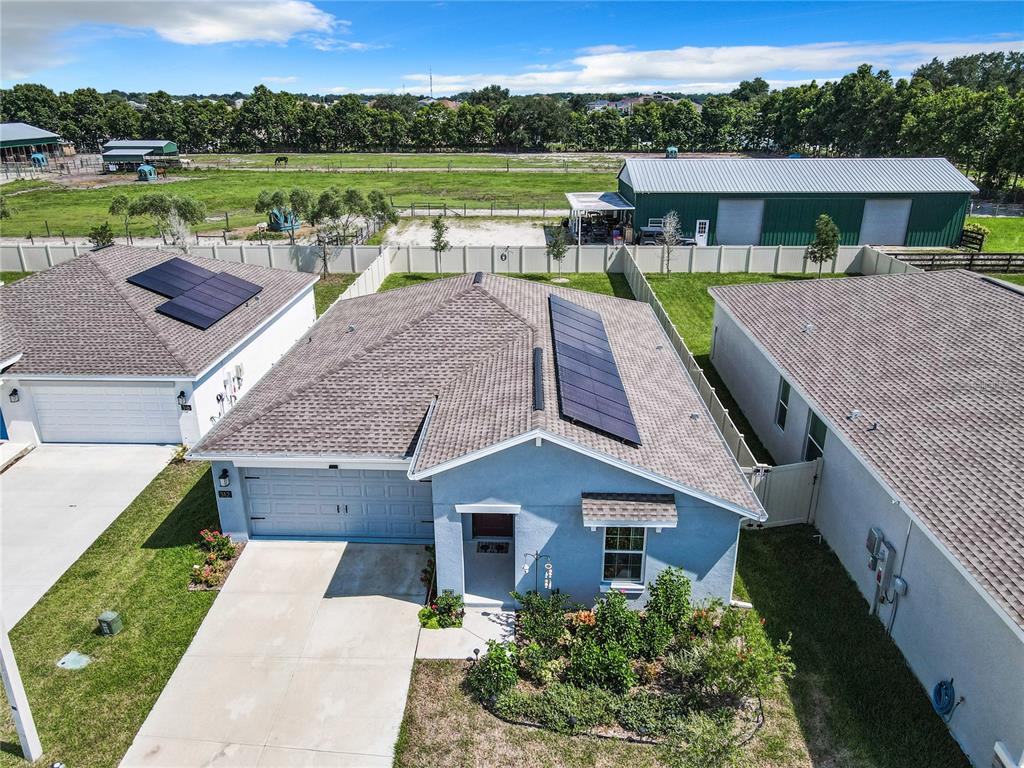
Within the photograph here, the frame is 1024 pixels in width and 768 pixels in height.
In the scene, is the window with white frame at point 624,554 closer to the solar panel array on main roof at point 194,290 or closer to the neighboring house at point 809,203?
the solar panel array on main roof at point 194,290

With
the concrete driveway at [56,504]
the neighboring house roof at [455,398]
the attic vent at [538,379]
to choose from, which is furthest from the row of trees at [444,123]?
the concrete driveway at [56,504]

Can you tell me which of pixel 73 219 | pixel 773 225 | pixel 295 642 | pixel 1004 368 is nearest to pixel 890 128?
pixel 773 225

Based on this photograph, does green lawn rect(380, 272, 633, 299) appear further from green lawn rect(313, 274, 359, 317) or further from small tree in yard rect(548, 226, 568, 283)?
green lawn rect(313, 274, 359, 317)

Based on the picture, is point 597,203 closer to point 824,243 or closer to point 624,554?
point 824,243

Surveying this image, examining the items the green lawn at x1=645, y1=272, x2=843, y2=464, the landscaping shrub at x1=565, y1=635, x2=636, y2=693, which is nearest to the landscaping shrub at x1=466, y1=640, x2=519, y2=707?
the landscaping shrub at x1=565, y1=635, x2=636, y2=693

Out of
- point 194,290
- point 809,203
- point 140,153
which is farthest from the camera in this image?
point 140,153

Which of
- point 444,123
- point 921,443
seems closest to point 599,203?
point 921,443
